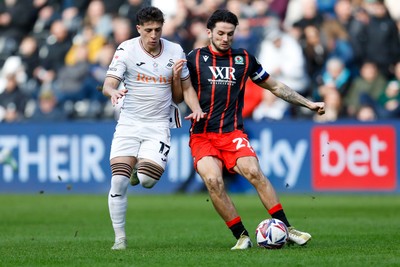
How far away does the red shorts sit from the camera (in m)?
12.3

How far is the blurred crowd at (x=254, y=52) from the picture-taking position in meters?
24.0

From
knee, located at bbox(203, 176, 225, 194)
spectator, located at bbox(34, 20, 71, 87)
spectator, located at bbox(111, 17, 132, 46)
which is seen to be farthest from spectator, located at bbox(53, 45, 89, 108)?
knee, located at bbox(203, 176, 225, 194)

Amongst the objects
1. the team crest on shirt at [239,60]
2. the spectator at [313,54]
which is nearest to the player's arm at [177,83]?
the team crest on shirt at [239,60]

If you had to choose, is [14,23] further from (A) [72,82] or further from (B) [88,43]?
(A) [72,82]

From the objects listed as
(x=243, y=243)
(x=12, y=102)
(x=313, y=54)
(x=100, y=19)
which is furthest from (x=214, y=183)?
(x=100, y=19)

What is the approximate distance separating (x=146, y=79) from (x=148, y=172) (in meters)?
1.05

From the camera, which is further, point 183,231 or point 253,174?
point 183,231

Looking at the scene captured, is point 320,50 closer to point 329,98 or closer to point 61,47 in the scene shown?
point 329,98

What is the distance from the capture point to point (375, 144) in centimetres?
2267

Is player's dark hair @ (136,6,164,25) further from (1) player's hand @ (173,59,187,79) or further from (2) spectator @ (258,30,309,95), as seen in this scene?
(2) spectator @ (258,30,309,95)

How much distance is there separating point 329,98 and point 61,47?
6.56m

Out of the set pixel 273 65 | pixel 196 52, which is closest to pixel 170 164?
pixel 273 65

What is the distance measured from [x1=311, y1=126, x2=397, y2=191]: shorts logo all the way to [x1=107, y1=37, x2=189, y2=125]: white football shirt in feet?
34.7

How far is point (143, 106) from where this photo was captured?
488 inches
